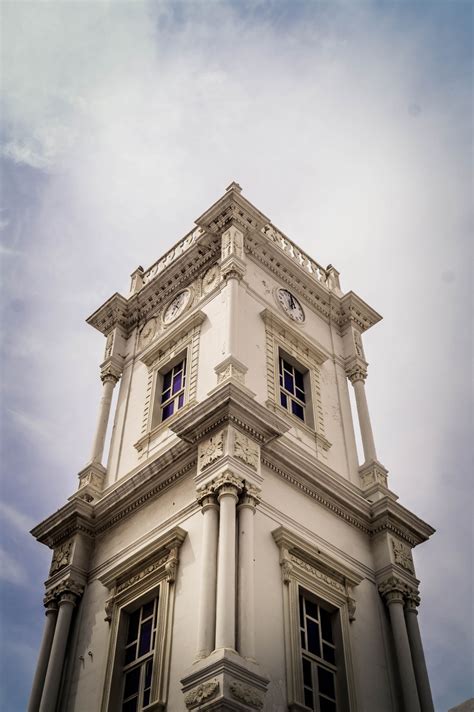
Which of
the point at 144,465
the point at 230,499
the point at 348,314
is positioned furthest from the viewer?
the point at 348,314

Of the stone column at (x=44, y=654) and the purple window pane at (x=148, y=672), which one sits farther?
the stone column at (x=44, y=654)

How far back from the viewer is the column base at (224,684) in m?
A: 14.0

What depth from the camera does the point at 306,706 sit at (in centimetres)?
1609

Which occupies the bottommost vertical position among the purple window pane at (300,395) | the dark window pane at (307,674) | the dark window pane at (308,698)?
the dark window pane at (308,698)

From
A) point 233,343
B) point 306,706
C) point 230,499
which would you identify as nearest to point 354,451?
point 233,343

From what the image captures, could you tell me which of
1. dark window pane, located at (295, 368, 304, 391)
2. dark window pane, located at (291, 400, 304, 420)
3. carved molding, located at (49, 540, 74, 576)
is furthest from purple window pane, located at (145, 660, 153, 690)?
dark window pane, located at (295, 368, 304, 391)

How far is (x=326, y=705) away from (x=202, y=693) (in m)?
3.71

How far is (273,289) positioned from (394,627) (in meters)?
9.80

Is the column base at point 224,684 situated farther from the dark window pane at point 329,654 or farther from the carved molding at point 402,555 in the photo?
the carved molding at point 402,555

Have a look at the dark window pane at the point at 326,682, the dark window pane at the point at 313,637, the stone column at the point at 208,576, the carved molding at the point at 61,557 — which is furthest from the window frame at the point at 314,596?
the carved molding at the point at 61,557

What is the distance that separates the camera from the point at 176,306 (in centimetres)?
2519

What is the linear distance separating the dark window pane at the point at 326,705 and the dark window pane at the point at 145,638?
138 inches

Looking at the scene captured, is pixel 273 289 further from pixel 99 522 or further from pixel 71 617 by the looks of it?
pixel 71 617

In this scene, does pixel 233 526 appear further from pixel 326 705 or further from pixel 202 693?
pixel 326 705
